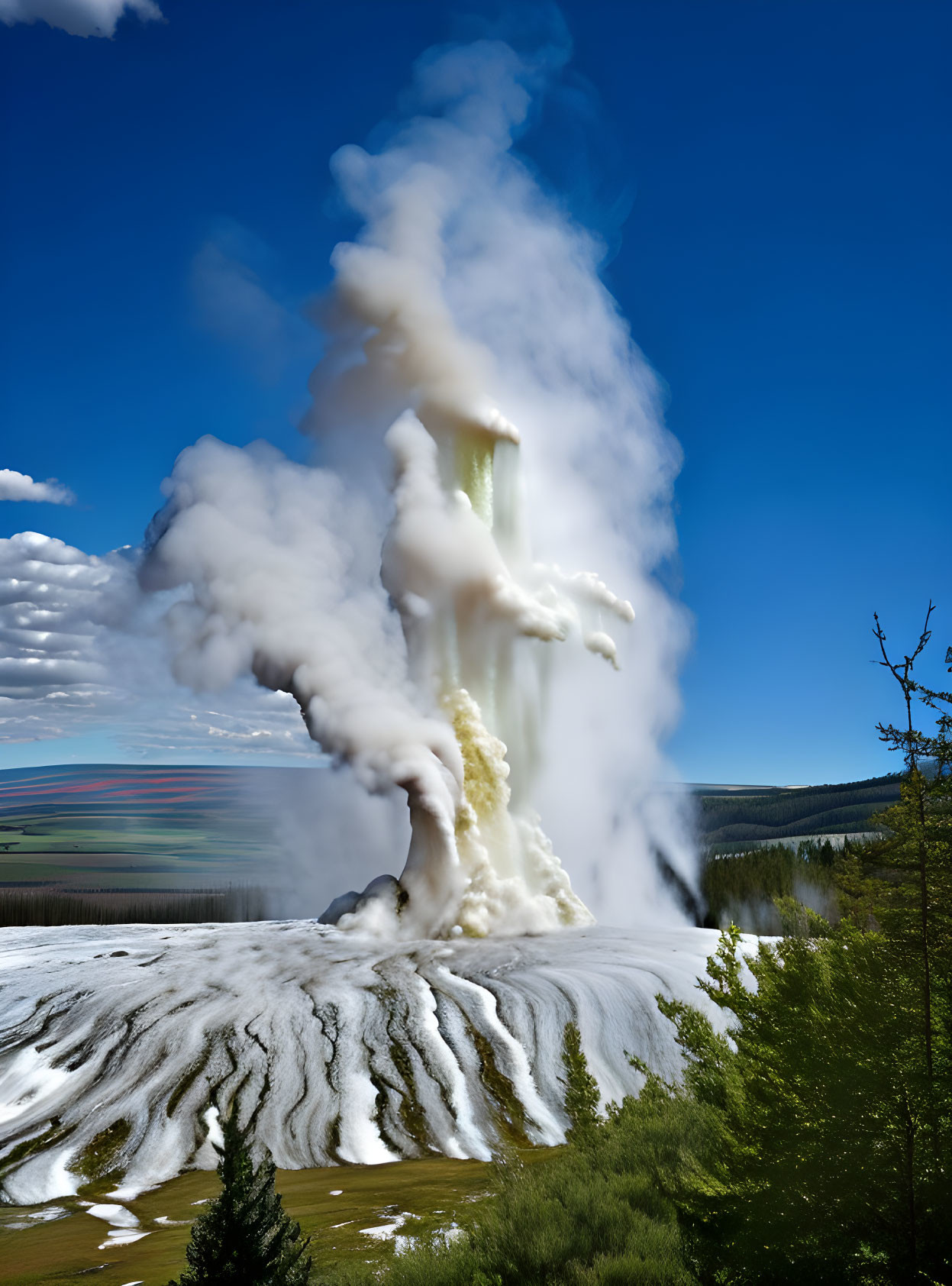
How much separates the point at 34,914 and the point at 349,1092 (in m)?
83.2

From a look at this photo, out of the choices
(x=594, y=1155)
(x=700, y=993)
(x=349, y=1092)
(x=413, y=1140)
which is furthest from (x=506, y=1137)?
(x=594, y=1155)

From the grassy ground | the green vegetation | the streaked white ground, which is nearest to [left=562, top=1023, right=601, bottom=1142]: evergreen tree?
the grassy ground

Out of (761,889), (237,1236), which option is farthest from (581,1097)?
(761,889)

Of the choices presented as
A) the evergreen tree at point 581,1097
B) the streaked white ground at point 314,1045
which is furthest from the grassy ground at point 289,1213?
the evergreen tree at point 581,1097

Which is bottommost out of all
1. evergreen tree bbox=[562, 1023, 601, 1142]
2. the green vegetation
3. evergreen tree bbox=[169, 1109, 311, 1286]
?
the green vegetation

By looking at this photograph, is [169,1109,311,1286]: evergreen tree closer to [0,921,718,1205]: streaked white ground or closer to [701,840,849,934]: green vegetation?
[0,921,718,1205]: streaked white ground

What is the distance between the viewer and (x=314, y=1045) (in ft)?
129

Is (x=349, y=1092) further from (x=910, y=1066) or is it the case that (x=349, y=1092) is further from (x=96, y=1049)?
(x=910, y=1066)

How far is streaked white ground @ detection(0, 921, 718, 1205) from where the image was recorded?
33281 millimetres

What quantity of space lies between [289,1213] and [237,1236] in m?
16.3

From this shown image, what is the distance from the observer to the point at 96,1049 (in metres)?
39.1

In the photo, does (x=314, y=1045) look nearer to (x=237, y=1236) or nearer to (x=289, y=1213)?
(x=289, y=1213)

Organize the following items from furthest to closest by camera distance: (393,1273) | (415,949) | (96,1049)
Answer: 1. (415,949)
2. (96,1049)
3. (393,1273)

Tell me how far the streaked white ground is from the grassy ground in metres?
1.73
